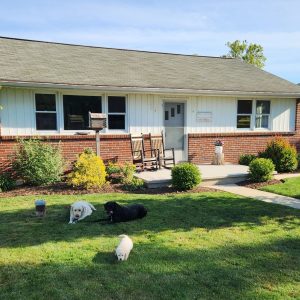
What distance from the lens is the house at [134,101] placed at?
1044 cm

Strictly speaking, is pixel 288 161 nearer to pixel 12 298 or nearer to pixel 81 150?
pixel 81 150

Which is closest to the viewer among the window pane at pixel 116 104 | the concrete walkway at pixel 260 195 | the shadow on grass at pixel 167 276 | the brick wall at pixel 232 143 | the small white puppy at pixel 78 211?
the shadow on grass at pixel 167 276

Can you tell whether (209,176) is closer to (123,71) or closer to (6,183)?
(123,71)

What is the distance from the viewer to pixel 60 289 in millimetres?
3715

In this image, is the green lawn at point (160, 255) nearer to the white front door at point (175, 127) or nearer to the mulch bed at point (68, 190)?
the mulch bed at point (68, 190)

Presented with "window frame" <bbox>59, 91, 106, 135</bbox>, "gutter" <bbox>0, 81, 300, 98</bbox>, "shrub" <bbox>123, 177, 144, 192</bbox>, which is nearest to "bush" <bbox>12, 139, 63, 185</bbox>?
"window frame" <bbox>59, 91, 106, 135</bbox>

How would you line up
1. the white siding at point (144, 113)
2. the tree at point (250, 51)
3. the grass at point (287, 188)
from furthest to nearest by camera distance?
the tree at point (250, 51), the white siding at point (144, 113), the grass at point (287, 188)

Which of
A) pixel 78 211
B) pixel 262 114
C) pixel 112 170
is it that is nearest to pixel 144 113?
pixel 112 170

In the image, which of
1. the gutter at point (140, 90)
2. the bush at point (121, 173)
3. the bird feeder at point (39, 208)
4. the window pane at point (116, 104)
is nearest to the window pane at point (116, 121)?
the window pane at point (116, 104)

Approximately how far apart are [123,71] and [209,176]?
527 centimetres

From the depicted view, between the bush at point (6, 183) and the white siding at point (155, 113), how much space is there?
1365 mm

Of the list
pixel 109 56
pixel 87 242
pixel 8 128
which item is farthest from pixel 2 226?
pixel 109 56

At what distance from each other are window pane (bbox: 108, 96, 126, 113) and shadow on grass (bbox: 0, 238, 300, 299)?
7310 millimetres

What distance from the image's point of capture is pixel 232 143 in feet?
43.9
